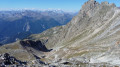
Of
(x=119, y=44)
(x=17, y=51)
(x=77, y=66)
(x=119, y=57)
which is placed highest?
(x=17, y=51)

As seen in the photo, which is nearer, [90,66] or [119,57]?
[90,66]

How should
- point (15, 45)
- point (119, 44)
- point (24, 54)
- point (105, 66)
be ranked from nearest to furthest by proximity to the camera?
point (105, 66) < point (119, 44) < point (24, 54) < point (15, 45)

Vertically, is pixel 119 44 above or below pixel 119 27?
below

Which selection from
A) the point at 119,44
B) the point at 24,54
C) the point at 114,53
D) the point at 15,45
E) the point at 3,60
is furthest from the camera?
the point at 15,45

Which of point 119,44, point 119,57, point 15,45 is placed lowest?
point 119,57

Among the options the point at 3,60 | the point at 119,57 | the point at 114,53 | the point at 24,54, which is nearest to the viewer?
the point at 3,60

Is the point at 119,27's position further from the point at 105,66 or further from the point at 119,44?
the point at 105,66

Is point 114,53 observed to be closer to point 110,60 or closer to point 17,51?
point 110,60

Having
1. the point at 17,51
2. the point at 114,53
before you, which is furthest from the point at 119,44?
the point at 17,51

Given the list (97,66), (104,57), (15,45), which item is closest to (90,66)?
(97,66)
